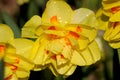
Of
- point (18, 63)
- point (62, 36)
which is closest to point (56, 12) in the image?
point (62, 36)

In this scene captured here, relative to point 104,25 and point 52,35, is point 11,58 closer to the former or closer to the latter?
point 52,35

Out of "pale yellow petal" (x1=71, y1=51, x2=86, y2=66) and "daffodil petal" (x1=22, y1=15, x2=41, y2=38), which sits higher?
"daffodil petal" (x1=22, y1=15, x2=41, y2=38)

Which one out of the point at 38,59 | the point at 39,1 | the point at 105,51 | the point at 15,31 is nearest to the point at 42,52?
the point at 38,59

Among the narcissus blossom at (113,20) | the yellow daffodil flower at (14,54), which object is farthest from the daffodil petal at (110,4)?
the yellow daffodil flower at (14,54)

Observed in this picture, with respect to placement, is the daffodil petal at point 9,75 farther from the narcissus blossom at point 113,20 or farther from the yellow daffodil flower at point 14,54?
the narcissus blossom at point 113,20

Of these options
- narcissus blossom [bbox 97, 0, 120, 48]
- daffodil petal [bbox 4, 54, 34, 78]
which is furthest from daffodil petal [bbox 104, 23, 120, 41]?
daffodil petal [bbox 4, 54, 34, 78]

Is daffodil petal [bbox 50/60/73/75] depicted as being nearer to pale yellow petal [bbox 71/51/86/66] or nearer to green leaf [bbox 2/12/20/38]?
pale yellow petal [bbox 71/51/86/66]

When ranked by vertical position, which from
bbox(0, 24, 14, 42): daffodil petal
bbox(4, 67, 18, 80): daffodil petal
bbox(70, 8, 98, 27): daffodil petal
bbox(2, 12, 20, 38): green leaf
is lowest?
bbox(4, 67, 18, 80): daffodil petal
